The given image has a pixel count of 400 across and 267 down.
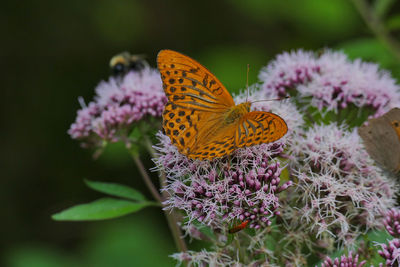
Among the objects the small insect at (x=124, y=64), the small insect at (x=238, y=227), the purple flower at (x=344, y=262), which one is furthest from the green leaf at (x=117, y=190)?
the small insect at (x=124, y=64)

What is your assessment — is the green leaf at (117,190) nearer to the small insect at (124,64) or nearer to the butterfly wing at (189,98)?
the butterfly wing at (189,98)

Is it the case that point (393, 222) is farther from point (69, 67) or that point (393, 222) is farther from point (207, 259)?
point (69, 67)

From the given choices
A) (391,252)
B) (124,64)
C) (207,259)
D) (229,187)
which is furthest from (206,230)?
(124,64)

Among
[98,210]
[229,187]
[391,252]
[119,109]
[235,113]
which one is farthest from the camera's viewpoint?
[119,109]

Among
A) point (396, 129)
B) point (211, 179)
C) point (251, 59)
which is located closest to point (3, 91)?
point (251, 59)

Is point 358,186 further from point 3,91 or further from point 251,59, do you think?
point 3,91

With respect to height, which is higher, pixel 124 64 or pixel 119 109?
pixel 124 64

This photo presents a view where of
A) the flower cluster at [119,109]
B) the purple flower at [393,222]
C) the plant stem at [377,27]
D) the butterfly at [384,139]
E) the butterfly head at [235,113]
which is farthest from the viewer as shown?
the plant stem at [377,27]
